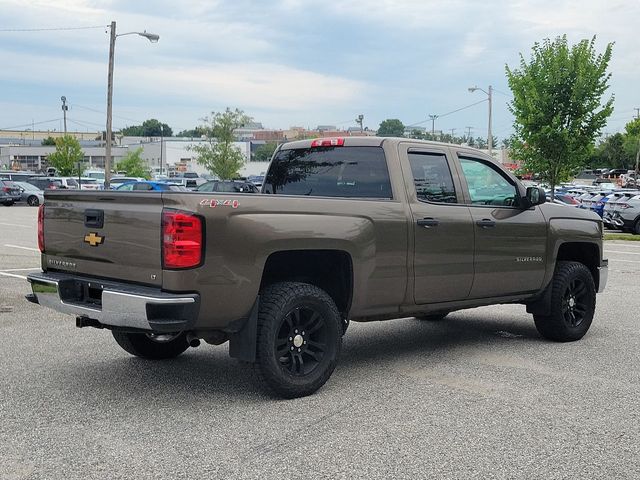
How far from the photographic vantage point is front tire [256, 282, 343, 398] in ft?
17.3

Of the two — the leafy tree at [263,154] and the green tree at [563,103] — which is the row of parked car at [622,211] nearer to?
the green tree at [563,103]

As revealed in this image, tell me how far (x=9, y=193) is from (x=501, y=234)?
3793cm

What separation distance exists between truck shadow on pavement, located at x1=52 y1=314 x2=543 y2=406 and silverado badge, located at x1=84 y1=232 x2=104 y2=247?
3.58 feet

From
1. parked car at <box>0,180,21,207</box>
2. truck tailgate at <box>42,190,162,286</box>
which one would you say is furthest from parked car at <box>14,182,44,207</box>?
truck tailgate at <box>42,190,162,286</box>

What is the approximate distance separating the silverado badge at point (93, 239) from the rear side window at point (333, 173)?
1.94 metres

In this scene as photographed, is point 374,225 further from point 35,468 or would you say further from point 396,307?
point 35,468

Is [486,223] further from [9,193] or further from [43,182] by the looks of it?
[43,182]

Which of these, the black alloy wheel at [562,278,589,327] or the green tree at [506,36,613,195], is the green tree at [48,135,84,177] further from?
the black alloy wheel at [562,278,589,327]

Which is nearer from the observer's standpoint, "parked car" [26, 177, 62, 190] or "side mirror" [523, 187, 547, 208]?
"side mirror" [523, 187, 547, 208]

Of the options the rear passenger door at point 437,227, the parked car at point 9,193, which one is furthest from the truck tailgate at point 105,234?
the parked car at point 9,193

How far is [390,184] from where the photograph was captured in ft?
20.6

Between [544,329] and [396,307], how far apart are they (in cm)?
222

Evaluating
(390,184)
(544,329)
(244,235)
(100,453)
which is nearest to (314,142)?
(390,184)

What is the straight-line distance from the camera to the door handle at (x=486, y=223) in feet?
22.2
